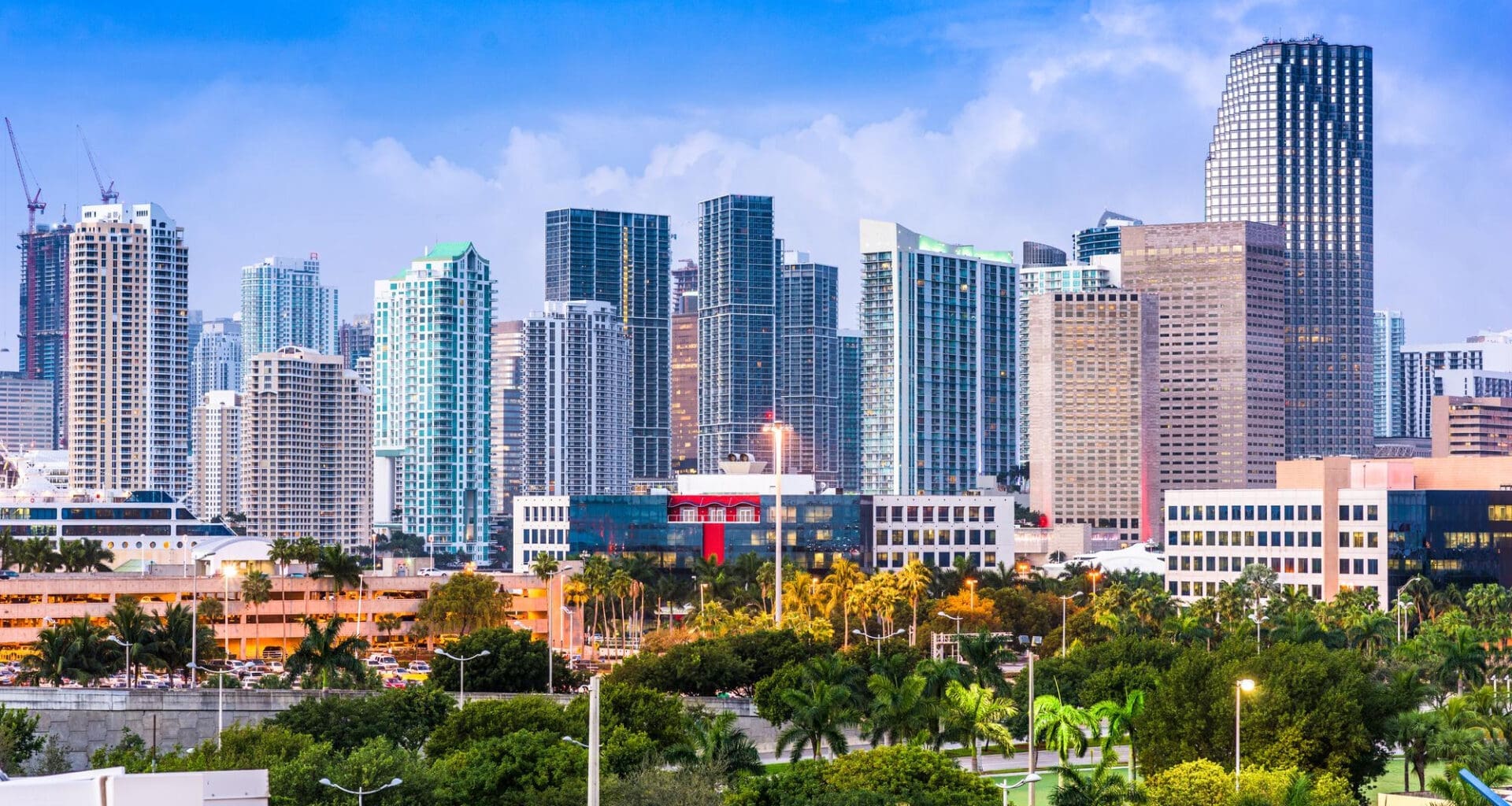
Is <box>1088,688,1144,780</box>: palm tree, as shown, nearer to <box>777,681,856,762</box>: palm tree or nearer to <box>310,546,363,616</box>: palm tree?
<box>777,681,856,762</box>: palm tree

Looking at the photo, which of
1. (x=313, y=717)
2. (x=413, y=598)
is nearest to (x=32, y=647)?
(x=413, y=598)

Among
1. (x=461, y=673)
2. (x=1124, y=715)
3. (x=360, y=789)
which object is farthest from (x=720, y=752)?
(x=461, y=673)

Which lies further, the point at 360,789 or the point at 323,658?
the point at 323,658

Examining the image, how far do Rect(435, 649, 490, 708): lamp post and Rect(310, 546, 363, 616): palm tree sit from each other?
171 ft

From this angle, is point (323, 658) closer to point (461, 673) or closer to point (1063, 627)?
point (461, 673)

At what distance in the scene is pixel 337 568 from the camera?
572 ft

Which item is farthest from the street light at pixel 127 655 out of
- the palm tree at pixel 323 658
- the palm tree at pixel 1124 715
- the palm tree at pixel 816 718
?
the palm tree at pixel 1124 715

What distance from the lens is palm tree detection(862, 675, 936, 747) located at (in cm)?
9788

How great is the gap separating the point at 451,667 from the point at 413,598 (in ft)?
232

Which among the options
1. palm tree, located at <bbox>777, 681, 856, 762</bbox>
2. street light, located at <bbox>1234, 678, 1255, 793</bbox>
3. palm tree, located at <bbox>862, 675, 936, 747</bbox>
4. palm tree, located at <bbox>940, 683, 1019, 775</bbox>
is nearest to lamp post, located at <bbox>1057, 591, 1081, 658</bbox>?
palm tree, located at <bbox>940, 683, 1019, 775</bbox>

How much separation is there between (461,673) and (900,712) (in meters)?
27.9

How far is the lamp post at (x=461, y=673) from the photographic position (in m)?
112

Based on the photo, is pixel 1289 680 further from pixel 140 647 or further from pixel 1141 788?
pixel 140 647

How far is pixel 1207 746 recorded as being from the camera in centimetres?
9150
